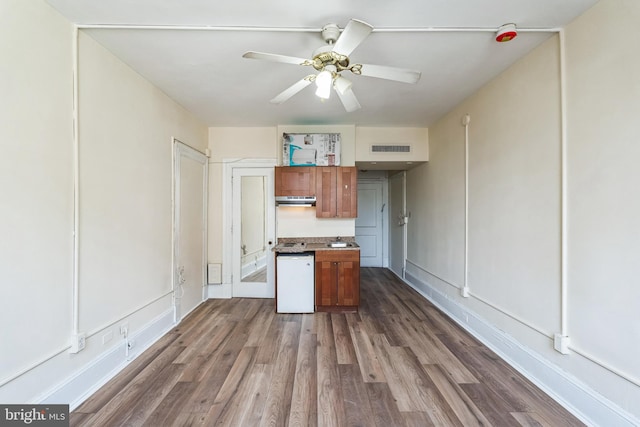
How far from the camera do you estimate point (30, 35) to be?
163 centimetres

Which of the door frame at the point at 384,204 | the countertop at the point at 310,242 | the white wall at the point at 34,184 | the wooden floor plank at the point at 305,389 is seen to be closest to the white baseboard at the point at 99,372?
the white wall at the point at 34,184

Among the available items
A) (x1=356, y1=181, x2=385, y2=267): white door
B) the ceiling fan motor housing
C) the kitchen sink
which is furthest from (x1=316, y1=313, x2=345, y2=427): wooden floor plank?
(x1=356, y1=181, x2=385, y2=267): white door

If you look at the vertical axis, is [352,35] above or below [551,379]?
above

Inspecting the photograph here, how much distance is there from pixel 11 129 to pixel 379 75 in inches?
89.4

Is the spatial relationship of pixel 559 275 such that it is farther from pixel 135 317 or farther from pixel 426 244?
pixel 135 317

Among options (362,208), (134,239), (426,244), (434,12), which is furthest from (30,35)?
(362,208)

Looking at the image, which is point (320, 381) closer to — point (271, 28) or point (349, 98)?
point (349, 98)

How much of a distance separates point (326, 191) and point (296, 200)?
47 centimetres

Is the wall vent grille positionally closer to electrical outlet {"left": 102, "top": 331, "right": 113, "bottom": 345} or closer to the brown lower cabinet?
the brown lower cabinet

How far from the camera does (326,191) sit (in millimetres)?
4066

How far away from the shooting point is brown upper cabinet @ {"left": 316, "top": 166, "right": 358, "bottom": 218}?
13.3ft

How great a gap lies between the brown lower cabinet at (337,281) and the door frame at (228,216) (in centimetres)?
154

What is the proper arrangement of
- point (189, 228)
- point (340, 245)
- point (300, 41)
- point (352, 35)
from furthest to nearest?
point (340, 245) < point (189, 228) < point (300, 41) < point (352, 35)

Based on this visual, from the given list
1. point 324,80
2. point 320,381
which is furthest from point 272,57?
point 320,381
